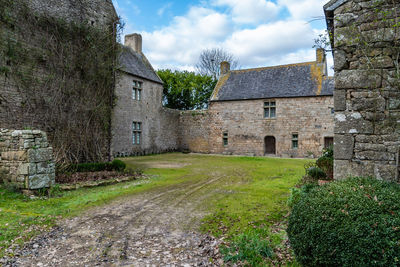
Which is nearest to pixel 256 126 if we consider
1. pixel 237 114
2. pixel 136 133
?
pixel 237 114

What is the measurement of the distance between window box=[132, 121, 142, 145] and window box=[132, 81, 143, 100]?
1821 mm

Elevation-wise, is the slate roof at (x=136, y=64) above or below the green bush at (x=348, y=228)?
above

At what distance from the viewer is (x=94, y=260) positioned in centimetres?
340

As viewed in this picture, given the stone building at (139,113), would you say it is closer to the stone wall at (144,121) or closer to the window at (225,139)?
the stone wall at (144,121)

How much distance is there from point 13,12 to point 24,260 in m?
8.61

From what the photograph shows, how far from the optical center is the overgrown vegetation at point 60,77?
869 cm

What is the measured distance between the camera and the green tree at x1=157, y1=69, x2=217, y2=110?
28469mm

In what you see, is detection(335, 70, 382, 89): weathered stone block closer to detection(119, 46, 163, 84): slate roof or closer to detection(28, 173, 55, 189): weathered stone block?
detection(28, 173, 55, 189): weathered stone block

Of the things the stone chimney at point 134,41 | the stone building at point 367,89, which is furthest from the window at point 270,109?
the stone building at point 367,89

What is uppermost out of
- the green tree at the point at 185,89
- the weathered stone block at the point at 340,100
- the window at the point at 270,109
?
the green tree at the point at 185,89

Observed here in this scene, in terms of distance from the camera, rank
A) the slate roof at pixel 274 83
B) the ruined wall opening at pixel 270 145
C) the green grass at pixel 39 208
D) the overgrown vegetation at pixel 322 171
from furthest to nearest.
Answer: the ruined wall opening at pixel 270 145, the slate roof at pixel 274 83, the overgrown vegetation at pixel 322 171, the green grass at pixel 39 208

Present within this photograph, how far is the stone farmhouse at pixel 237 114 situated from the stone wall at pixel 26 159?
10.0m

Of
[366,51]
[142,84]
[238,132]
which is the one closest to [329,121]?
[238,132]

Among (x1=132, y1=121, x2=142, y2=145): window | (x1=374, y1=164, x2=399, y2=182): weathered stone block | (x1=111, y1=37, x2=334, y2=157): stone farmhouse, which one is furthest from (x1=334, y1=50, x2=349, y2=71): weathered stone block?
(x1=132, y1=121, x2=142, y2=145): window
